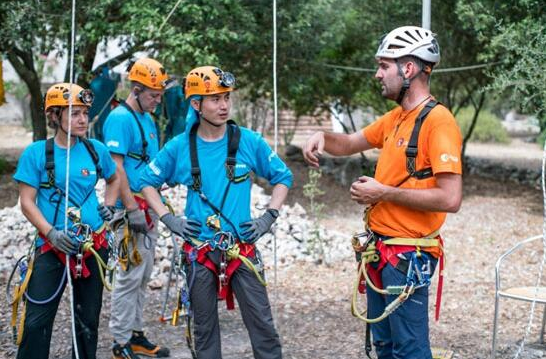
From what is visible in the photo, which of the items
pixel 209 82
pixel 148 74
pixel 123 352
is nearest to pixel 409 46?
pixel 209 82

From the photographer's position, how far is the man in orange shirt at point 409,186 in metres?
4.10

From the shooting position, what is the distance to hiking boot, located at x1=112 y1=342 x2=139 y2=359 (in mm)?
6027

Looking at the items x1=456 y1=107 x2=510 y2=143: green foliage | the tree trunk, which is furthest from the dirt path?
x1=456 y1=107 x2=510 y2=143: green foliage

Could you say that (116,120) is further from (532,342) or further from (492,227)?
(492,227)

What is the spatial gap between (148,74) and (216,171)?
166cm

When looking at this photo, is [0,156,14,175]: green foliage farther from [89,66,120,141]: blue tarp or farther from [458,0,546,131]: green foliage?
[458,0,546,131]: green foliage

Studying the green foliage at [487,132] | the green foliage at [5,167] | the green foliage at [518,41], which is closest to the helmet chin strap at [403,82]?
the green foliage at [518,41]

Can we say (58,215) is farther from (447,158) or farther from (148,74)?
(447,158)

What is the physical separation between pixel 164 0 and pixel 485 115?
2218 centimetres

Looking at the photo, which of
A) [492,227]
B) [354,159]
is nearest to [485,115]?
[354,159]

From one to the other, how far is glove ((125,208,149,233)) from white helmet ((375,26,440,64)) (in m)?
2.38

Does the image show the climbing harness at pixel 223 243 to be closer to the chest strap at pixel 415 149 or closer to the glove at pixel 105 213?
the glove at pixel 105 213

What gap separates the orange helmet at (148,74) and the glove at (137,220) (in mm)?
939

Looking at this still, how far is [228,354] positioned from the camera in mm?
6477
